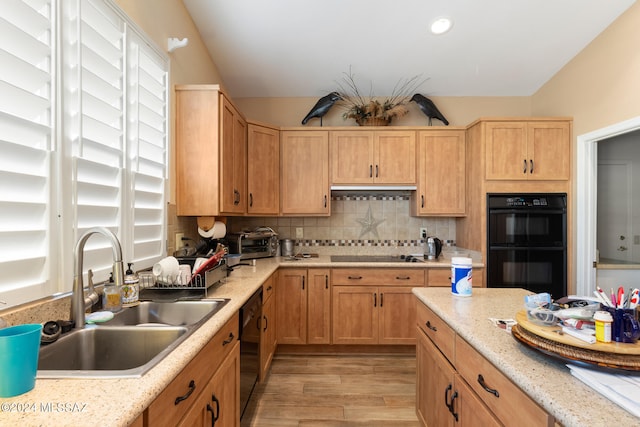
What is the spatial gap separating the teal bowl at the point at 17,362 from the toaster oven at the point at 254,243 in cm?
226

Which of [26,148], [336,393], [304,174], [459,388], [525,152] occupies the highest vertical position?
[525,152]

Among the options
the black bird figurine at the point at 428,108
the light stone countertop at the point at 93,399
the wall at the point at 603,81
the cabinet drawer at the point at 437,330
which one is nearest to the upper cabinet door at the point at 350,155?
the black bird figurine at the point at 428,108

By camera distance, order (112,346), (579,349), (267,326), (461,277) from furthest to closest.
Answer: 1. (267,326)
2. (461,277)
3. (112,346)
4. (579,349)

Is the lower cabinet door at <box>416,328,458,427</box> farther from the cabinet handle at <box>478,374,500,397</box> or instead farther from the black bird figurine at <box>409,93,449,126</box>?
the black bird figurine at <box>409,93,449,126</box>

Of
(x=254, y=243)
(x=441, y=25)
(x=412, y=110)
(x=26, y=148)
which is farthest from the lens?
(x=412, y=110)

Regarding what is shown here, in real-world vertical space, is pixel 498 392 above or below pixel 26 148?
below

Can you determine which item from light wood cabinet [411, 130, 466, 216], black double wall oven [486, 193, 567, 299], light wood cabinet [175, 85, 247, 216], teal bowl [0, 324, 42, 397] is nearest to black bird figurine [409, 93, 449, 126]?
light wood cabinet [411, 130, 466, 216]

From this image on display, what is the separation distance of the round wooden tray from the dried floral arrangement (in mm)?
2781

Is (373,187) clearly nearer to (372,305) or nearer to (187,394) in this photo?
(372,305)

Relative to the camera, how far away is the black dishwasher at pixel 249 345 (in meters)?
1.78

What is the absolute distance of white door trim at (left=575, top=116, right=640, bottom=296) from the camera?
2.90m

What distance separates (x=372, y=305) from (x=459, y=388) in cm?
180

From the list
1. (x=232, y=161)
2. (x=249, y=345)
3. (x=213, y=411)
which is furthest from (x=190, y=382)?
(x=232, y=161)

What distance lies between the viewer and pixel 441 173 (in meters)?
3.36
